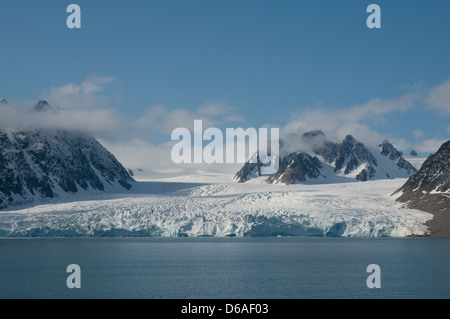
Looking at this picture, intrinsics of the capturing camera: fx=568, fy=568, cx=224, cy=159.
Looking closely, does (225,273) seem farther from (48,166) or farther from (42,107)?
(42,107)

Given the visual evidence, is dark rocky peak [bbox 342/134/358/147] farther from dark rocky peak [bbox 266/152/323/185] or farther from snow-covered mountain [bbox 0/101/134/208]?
snow-covered mountain [bbox 0/101/134/208]

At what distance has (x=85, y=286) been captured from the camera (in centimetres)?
4112

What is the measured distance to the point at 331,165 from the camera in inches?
7421

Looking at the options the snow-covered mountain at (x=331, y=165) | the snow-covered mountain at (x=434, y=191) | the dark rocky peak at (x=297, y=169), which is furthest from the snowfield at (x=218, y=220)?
the snow-covered mountain at (x=331, y=165)

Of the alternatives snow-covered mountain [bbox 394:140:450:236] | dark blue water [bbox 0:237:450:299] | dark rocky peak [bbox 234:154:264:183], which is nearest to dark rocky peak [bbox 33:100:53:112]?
dark rocky peak [bbox 234:154:264:183]

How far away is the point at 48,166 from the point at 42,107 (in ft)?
72.4

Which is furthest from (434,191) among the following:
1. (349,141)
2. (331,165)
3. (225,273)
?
(349,141)

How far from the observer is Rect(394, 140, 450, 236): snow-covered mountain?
9362 centimetres

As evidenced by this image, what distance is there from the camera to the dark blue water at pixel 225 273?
3878 centimetres

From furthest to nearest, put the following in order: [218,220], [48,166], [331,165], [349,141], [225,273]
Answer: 1. [349,141]
2. [331,165]
3. [48,166]
4. [218,220]
5. [225,273]

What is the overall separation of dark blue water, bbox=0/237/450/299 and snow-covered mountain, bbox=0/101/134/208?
54.7m

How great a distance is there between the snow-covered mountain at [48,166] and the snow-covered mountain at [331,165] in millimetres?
48962

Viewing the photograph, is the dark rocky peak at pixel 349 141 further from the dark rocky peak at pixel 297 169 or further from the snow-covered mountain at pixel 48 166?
the snow-covered mountain at pixel 48 166

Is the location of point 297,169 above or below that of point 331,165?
below
